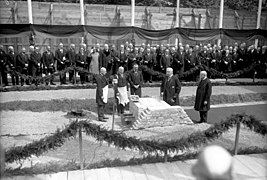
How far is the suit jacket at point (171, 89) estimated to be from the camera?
10.2 metres

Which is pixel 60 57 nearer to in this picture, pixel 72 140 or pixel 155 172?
pixel 72 140

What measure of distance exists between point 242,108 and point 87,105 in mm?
6814

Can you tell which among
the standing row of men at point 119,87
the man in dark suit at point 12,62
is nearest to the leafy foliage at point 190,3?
the man in dark suit at point 12,62

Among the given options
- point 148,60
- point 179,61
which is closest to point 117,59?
point 148,60

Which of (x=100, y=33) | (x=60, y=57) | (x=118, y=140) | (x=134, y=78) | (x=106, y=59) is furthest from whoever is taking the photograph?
(x=100, y=33)

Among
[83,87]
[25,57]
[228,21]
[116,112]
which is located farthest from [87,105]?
[228,21]

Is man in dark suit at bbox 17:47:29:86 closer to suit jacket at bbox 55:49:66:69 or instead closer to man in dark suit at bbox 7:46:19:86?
man in dark suit at bbox 7:46:19:86

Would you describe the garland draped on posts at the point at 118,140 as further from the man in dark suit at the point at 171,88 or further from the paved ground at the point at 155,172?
→ the man in dark suit at the point at 171,88

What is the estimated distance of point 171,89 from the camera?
1030 centimetres

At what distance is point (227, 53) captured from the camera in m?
16.2

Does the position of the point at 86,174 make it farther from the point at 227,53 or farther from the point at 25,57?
the point at 227,53

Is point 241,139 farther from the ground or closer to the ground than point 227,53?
closer to the ground

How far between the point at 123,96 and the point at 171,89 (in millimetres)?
1878

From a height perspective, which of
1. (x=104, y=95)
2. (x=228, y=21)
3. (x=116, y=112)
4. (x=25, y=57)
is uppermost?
(x=228, y=21)
